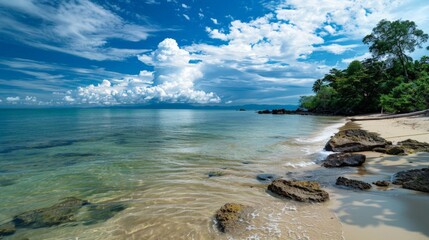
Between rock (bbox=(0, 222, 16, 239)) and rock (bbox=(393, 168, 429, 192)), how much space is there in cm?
1126

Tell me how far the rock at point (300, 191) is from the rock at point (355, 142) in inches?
329

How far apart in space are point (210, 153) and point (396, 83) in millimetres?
57591

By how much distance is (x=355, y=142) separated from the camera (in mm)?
14133

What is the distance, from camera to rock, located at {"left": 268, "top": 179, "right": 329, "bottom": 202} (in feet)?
22.0

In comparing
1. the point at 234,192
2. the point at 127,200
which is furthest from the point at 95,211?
the point at 234,192

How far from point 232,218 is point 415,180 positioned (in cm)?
611

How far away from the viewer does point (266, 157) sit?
13914mm

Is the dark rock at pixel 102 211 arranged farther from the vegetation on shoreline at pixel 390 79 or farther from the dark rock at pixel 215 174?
the vegetation on shoreline at pixel 390 79

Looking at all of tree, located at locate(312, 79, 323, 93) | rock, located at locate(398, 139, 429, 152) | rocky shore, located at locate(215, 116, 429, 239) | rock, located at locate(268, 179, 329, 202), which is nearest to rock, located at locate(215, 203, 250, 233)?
rocky shore, located at locate(215, 116, 429, 239)

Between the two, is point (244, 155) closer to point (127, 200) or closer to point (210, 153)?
point (210, 153)

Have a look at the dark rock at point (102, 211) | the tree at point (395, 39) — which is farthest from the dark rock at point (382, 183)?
the tree at point (395, 39)

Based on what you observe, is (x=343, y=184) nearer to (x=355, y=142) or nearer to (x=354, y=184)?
(x=354, y=184)

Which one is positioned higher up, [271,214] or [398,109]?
[398,109]

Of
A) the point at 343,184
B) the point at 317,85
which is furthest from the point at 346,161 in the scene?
the point at 317,85
